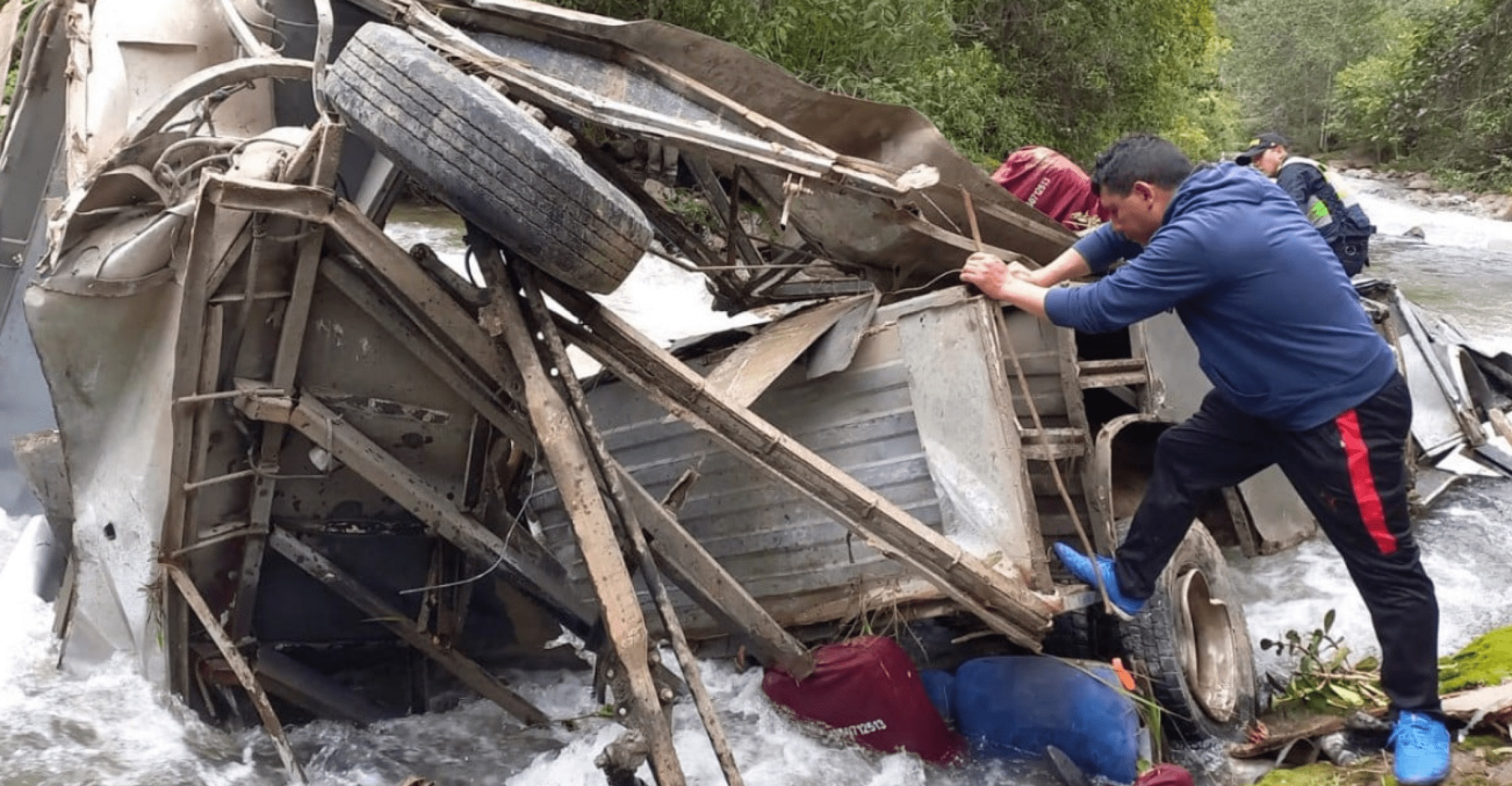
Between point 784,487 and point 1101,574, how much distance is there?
3.24 feet

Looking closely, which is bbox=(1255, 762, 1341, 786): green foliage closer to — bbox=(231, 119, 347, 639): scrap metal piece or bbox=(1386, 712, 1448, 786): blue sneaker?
bbox=(1386, 712, 1448, 786): blue sneaker

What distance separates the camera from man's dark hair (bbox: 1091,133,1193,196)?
130 inches

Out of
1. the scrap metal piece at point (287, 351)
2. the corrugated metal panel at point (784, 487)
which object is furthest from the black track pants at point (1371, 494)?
the scrap metal piece at point (287, 351)

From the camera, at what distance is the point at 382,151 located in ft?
9.98

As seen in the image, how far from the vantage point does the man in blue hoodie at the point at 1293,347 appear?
10.3ft

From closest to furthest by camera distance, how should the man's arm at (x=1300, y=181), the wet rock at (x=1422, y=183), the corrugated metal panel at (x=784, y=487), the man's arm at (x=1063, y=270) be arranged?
the man's arm at (x=1063, y=270) < the corrugated metal panel at (x=784, y=487) < the man's arm at (x=1300, y=181) < the wet rock at (x=1422, y=183)

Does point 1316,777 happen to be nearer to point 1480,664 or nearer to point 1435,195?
point 1480,664

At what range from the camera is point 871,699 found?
12.5ft

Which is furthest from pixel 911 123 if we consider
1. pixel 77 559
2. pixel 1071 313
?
pixel 77 559

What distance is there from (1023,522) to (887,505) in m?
0.51

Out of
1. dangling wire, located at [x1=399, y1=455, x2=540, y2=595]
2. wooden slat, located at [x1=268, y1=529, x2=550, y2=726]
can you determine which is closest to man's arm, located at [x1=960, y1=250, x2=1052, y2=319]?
dangling wire, located at [x1=399, y1=455, x2=540, y2=595]

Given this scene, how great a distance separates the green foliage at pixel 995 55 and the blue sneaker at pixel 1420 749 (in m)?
8.26

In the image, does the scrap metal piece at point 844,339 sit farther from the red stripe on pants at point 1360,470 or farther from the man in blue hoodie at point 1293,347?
the red stripe on pants at point 1360,470

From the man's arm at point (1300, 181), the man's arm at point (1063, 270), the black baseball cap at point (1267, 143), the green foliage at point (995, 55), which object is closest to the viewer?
the man's arm at point (1063, 270)
